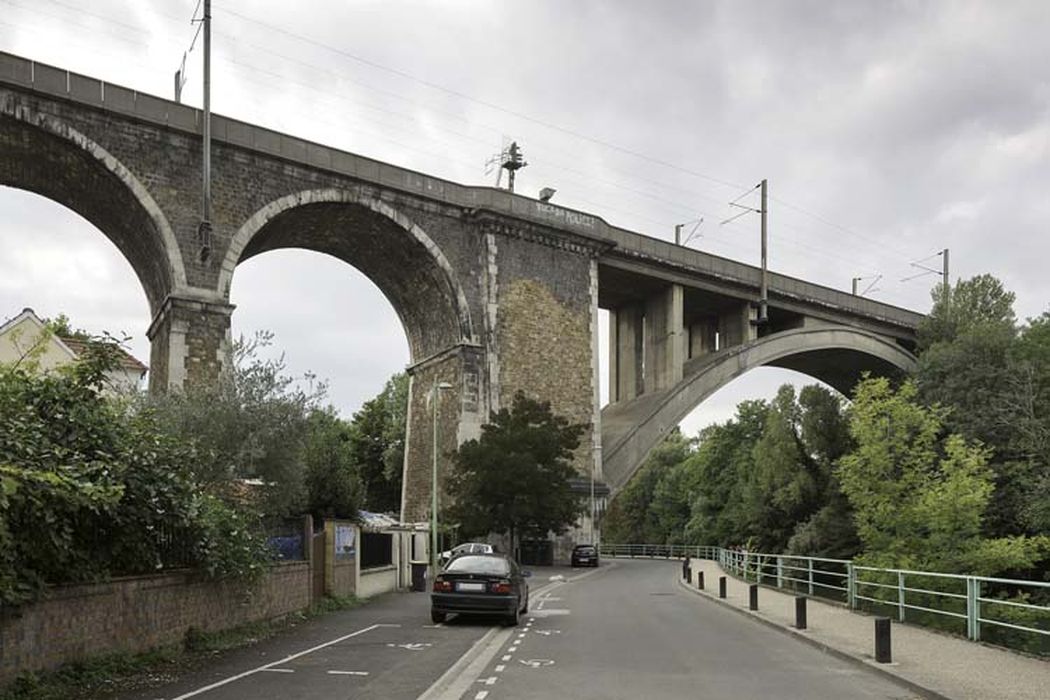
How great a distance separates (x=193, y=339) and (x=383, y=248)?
10.8 meters

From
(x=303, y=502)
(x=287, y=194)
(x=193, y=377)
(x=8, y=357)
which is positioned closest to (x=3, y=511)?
(x=303, y=502)

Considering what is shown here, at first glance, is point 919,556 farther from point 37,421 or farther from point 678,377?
point 37,421

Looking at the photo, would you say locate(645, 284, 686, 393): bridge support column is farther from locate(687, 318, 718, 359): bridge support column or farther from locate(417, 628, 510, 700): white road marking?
locate(417, 628, 510, 700): white road marking

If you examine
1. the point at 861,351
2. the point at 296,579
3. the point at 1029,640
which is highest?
the point at 861,351

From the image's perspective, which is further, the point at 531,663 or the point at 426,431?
the point at 426,431

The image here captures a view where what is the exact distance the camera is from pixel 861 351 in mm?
60250

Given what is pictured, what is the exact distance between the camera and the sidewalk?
31.3 feet

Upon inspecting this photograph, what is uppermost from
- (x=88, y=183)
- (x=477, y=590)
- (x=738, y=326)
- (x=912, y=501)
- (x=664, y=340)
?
(x=88, y=183)

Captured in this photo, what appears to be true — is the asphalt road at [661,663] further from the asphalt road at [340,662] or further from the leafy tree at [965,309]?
the leafy tree at [965,309]

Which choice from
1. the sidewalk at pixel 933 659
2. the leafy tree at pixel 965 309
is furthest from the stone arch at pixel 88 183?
the leafy tree at pixel 965 309

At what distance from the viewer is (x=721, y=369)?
50.8 metres

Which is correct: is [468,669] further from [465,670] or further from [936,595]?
[936,595]

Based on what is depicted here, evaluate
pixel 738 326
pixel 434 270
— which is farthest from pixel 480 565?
pixel 738 326

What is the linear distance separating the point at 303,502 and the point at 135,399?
4.79 m
